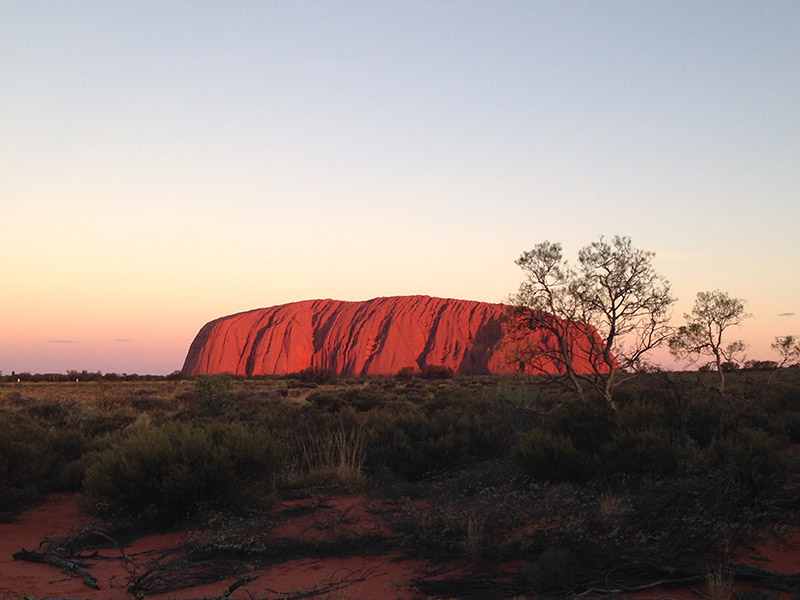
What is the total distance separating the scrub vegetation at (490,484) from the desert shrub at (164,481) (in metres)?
0.02

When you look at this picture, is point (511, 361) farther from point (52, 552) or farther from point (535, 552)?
point (52, 552)

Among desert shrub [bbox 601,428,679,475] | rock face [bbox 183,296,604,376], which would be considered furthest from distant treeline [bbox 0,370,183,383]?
desert shrub [bbox 601,428,679,475]

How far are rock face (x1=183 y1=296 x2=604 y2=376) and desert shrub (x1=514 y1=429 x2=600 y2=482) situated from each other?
5246 cm

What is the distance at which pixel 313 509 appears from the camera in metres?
7.81

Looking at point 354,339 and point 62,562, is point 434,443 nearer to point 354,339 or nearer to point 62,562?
point 62,562

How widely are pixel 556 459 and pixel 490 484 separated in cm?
101

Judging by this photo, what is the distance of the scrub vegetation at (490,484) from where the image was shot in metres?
5.11

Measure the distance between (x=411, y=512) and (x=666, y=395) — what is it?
667 cm

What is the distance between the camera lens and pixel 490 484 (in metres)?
8.10

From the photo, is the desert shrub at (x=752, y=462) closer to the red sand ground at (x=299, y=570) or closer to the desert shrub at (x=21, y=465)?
the red sand ground at (x=299, y=570)

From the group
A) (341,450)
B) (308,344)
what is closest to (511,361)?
(341,450)

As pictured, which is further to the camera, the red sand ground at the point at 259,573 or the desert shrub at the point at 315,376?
the desert shrub at the point at 315,376

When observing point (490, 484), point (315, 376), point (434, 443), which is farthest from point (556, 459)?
point (315, 376)

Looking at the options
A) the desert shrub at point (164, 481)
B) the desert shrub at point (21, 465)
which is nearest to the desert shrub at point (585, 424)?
the desert shrub at point (164, 481)
